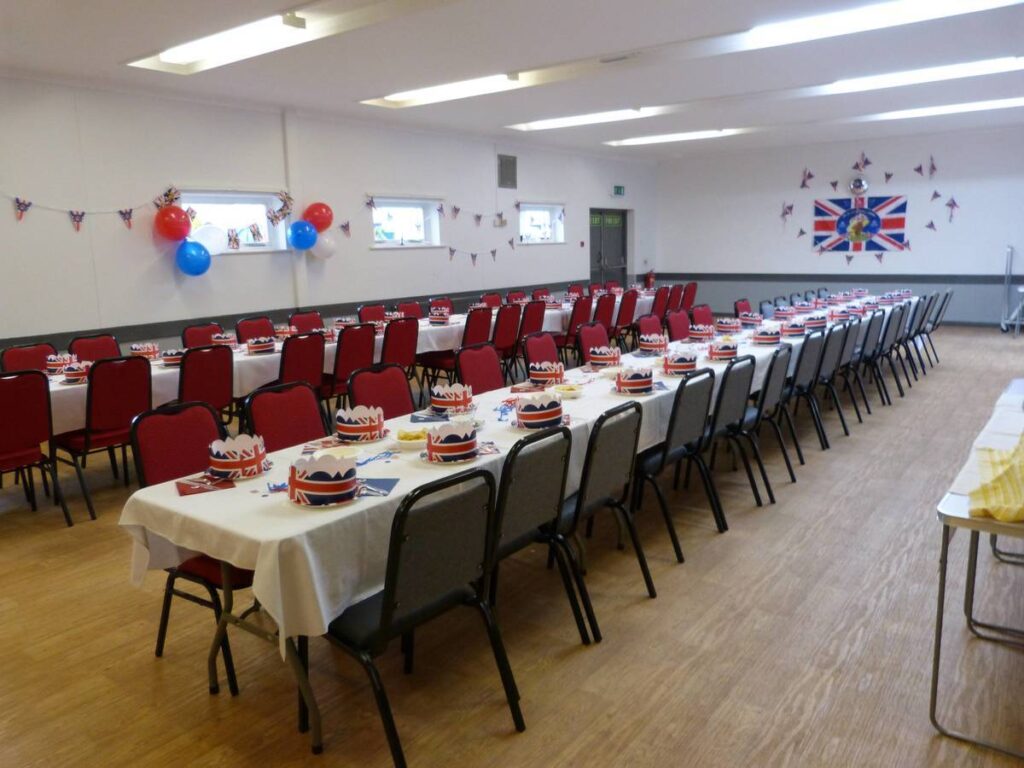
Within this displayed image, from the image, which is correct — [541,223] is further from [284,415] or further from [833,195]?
[284,415]

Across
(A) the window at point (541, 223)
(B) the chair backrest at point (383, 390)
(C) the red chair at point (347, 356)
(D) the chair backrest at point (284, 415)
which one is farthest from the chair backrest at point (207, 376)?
(A) the window at point (541, 223)

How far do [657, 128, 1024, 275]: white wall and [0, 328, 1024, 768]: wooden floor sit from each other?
10561 mm

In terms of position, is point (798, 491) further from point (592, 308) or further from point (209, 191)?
point (209, 191)

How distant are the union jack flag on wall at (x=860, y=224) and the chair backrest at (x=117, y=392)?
494 inches

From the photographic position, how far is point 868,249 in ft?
45.1

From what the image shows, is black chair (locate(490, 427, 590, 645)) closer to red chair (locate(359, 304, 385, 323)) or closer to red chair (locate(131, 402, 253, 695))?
red chair (locate(131, 402, 253, 695))

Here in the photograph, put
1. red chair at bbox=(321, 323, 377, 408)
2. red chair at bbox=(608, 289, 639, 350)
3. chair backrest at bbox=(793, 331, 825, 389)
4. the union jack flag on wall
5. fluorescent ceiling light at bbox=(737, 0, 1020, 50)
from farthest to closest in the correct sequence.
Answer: the union jack flag on wall, red chair at bbox=(608, 289, 639, 350), red chair at bbox=(321, 323, 377, 408), fluorescent ceiling light at bbox=(737, 0, 1020, 50), chair backrest at bbox=(793, 331, 825, 389)

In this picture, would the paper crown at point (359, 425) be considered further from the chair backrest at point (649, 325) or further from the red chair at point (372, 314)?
the red chair at point (372, 314)

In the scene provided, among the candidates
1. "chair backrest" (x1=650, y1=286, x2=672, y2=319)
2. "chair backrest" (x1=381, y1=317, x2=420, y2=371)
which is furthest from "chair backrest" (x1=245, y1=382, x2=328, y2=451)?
"chair backrest" (x1=650, y1=286, x2=672, y2=319)

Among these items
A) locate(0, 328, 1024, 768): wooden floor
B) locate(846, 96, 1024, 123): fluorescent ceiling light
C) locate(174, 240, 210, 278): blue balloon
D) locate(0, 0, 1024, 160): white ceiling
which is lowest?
locate(0, 328, 1024, 768): wooden floor

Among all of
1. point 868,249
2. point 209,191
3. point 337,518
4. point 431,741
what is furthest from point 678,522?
point 868,249

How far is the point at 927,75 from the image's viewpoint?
825 centimetres

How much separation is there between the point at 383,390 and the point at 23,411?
210cm

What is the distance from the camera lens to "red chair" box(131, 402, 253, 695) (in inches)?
108
